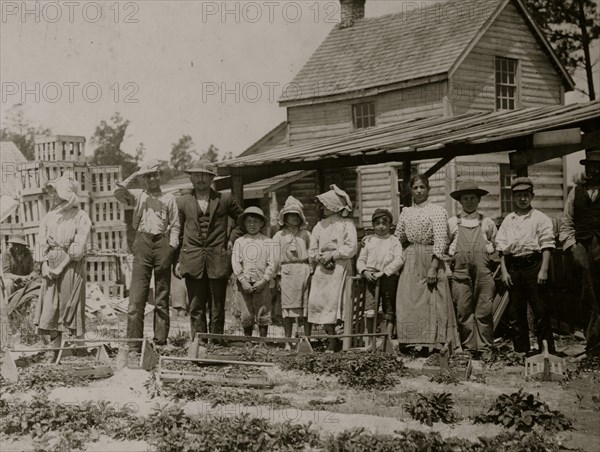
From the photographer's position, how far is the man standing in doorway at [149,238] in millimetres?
9195

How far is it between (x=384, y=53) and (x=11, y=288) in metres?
13.3

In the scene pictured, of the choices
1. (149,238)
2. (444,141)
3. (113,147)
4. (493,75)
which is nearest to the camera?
(149,238)

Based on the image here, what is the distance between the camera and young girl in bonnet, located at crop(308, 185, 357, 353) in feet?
30.1

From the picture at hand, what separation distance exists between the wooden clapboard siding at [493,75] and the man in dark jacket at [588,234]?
11.6 m

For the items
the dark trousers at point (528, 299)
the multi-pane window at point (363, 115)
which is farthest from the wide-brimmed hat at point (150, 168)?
the multi-pane window at point (363, 115)

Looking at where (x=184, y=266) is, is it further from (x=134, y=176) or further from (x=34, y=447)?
(x=34, y=447)

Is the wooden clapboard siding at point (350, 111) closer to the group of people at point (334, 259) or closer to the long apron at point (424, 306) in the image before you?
the group of people at point (334, 259)

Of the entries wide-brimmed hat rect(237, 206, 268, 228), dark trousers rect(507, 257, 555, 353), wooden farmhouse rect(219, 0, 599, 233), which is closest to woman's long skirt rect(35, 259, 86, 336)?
wide-brimmed hat rect(237, 206, 268, 228)

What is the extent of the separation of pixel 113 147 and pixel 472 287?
123 feet

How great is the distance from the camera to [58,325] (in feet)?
28.9

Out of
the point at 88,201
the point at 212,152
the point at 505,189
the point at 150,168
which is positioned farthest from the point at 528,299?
the point at 212,152

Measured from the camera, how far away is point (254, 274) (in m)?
9.35

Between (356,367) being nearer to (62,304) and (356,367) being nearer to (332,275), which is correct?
(332,275)

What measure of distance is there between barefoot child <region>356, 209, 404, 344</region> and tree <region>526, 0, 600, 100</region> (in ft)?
48.8
